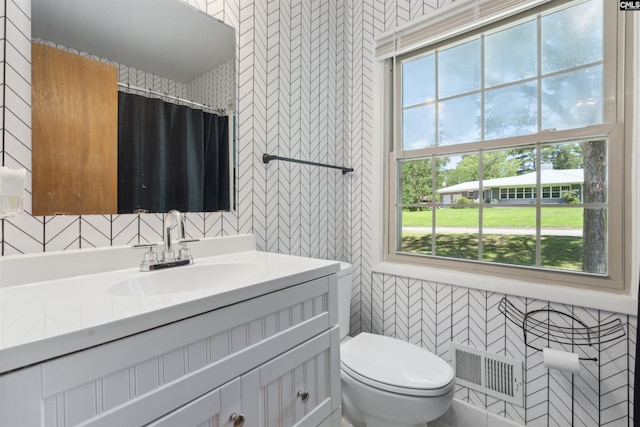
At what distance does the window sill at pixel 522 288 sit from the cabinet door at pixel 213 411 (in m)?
1.21

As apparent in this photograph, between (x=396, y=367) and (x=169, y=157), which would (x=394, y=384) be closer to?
(x=396, y=367)

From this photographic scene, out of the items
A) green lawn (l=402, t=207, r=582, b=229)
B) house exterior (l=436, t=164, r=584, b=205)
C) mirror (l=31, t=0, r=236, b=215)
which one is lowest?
green lawn (l=402, t=207, r=582, b=229)

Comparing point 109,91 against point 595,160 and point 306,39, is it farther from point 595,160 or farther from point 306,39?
point 595,160

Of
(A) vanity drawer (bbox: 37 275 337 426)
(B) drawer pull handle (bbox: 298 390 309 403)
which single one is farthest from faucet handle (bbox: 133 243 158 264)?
(B) drawer pull handle (bbox: 298 390 309 403)

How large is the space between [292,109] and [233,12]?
49cm

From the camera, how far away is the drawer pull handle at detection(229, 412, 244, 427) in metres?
0.71

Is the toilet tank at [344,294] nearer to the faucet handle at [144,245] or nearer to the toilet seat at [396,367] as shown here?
the toilet seat at [396,367]

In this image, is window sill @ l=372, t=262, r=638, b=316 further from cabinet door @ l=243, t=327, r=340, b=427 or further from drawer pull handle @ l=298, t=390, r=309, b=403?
drawer pull handle @ l=298, t=390, r=309, b=403

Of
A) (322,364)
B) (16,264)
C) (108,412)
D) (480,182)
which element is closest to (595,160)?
(480,182)

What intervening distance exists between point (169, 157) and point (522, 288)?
159 centimetres

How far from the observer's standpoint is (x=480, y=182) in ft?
5.21

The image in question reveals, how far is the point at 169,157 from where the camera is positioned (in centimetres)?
116

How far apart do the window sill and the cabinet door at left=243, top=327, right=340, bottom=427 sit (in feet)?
2.75

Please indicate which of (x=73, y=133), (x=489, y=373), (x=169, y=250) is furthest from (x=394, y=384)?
(x=73, y=133)
